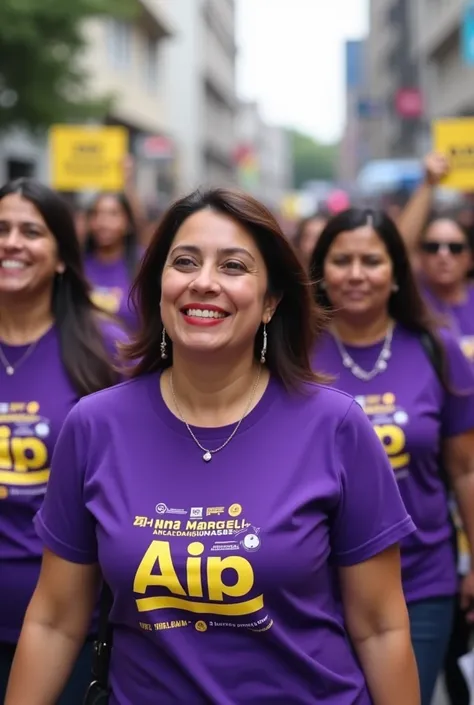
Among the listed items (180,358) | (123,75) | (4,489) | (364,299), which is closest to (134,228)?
(364,299)

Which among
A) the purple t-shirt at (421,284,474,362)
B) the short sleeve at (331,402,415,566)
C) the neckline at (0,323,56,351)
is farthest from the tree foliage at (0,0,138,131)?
the short sleeve at (331,402,415,566)

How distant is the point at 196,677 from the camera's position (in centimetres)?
237

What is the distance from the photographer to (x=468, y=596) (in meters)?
4.11

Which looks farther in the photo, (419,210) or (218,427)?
(419,210)

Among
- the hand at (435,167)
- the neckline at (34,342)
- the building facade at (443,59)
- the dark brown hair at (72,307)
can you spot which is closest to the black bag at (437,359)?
the dark brown hair at (72,307)

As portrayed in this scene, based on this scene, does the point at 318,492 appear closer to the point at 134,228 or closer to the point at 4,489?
the point at 4,489

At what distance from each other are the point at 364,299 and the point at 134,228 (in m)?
4.24

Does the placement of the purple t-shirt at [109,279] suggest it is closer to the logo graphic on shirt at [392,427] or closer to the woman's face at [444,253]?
the woman's face at [444,253]

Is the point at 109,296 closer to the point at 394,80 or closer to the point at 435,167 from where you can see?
the point at 435,167

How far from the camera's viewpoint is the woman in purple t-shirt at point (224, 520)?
2.39 meters

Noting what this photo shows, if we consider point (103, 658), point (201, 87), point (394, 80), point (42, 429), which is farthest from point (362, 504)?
point (394, 80)

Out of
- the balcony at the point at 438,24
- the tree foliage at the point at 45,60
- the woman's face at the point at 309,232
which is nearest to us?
the woman's face at the point at 309,232

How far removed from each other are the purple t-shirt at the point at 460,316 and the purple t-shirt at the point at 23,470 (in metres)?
3.05

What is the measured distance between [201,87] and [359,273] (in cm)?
4879
